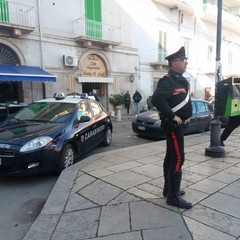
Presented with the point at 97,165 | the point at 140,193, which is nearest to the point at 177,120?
the point at 140,193

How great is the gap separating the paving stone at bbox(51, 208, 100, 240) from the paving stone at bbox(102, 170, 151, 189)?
0.85 m

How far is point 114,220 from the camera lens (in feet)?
10.5

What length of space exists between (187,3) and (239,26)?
9.02m

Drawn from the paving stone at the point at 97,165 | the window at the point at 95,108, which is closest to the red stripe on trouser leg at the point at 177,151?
the paving stone at the point at 97,165

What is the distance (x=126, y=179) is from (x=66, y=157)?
1.45m

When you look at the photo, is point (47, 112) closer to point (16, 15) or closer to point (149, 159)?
point (149, 159)

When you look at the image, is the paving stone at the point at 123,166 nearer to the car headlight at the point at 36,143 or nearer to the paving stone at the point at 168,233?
the car headlight at the point at 36,143

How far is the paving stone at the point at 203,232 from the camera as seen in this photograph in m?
2.76

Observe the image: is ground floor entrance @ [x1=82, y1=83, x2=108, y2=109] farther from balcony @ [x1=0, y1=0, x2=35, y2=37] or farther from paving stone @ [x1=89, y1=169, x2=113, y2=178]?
paving stone @ [x1=89, y1=169, x2=113, y2=178]

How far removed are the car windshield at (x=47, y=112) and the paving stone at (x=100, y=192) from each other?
1905 millimetres

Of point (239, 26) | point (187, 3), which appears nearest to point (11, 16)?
point (187, 3)

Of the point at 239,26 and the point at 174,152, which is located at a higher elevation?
the point at 239,26

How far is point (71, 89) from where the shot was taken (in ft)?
50.4

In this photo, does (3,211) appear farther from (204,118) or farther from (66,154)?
(204,118)
